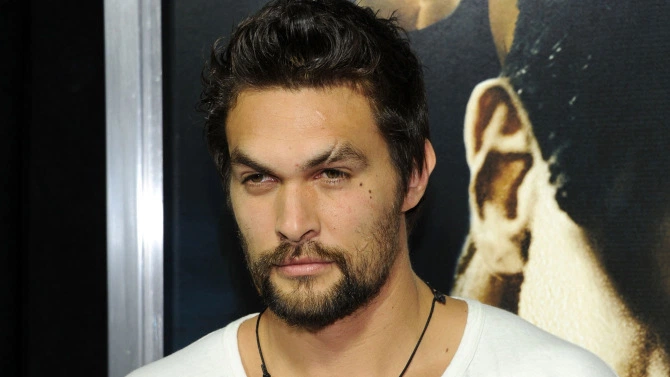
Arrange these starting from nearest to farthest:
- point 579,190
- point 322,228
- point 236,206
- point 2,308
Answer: point 322,228 < point 236,206 < point 2,308 < point 579,190

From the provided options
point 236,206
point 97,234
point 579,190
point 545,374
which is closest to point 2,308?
point 97,234

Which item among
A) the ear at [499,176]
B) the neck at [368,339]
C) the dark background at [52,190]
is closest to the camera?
the neck at [368,339]

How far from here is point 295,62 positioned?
1446mm

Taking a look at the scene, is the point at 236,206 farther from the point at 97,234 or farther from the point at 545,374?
the point at 545,374

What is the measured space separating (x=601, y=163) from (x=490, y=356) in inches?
19.4

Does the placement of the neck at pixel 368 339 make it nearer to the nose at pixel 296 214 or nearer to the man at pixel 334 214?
the man at pixel 334 214

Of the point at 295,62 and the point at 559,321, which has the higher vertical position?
the point at 295,62

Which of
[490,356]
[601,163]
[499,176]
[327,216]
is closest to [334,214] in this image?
[327,216]

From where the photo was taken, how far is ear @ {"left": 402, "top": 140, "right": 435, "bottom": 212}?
1.58m

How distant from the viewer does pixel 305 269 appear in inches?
54.8

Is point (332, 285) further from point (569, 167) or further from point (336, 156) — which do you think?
point (569, 167)

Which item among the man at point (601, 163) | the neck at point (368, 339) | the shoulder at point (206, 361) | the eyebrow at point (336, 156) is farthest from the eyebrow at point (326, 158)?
the man at point (601, 163)

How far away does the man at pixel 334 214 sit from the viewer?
1.40 meters

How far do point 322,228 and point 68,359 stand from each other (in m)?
0.68
